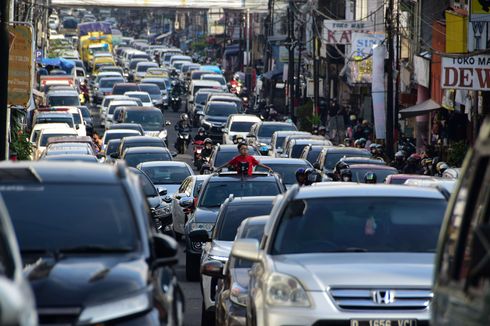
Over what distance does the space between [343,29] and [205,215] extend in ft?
121

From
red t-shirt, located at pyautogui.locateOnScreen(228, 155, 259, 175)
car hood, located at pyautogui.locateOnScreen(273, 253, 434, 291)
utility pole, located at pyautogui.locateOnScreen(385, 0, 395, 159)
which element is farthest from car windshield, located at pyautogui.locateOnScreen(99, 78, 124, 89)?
car hood, located at pyautogui.locateOnScreen(273, 253, 434, 291)

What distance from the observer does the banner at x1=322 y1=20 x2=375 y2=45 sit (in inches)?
2328

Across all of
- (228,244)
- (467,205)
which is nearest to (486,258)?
(467,205)

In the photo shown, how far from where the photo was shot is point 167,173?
33.0 m

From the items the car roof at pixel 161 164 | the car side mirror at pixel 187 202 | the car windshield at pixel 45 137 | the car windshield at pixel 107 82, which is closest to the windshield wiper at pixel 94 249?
the car side mirror at pixel 187 202

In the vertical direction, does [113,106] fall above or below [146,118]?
below

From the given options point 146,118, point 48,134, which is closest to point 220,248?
point 48,134

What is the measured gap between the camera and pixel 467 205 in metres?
8.15

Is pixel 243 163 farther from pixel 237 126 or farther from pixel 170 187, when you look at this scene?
pixel 237 126

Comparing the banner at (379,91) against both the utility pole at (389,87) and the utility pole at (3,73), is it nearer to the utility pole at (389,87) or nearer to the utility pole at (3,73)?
the utility pole at (389,87)

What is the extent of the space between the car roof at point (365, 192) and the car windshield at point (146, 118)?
40411 millimetres

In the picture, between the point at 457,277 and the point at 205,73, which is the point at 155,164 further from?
the point at 205,73

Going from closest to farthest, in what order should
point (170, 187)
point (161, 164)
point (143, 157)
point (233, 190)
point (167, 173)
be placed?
point (233, 190), point (170, 187), point (167, 173), point (161, 164), point (143, 157)

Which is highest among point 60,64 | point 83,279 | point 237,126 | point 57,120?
point 83,279
